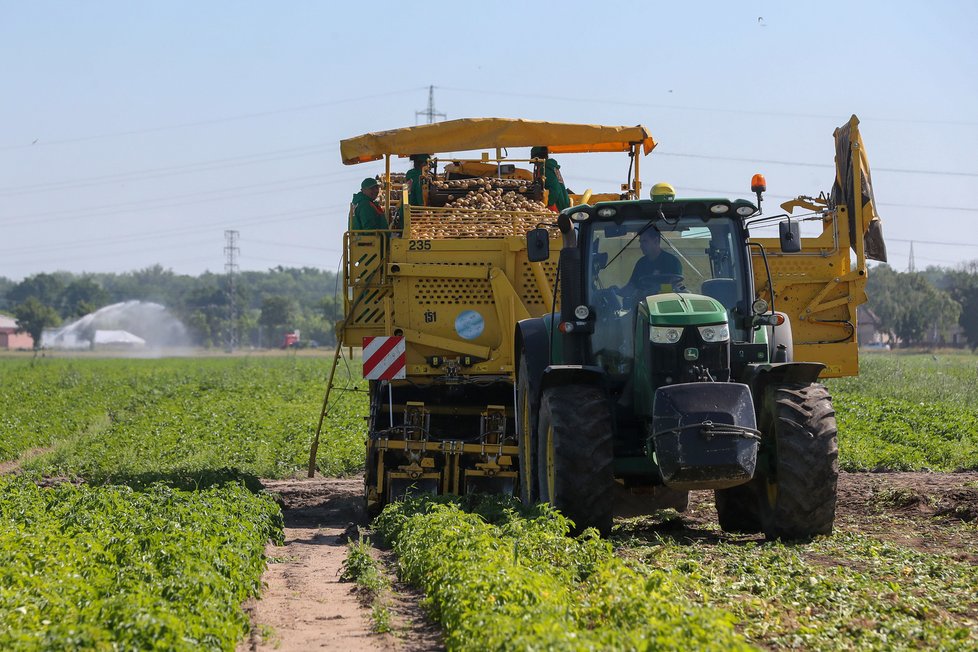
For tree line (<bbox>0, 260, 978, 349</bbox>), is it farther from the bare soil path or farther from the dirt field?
the bare soil path

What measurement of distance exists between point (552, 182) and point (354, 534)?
505 centimetres

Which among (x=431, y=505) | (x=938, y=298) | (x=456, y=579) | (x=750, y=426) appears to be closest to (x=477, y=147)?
(x=431, y=505)

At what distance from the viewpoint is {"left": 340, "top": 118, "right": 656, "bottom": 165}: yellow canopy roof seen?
14.6m

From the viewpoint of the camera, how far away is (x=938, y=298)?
9719cm

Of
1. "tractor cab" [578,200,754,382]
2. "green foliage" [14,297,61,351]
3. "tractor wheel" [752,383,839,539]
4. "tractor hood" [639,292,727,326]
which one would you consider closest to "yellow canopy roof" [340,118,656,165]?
"tractor cab" [578,200,754,382]

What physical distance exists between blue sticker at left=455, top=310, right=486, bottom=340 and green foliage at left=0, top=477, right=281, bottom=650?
9.78 feet

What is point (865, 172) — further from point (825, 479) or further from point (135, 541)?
point (135, 541)

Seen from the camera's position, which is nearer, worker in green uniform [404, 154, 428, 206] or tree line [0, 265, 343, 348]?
worker in green uniform [404, 154, 428, 206]

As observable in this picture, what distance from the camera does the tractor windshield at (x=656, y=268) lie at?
1079cm

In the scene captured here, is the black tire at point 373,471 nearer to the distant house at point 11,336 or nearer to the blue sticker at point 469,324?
the blue sticker at point 469,324

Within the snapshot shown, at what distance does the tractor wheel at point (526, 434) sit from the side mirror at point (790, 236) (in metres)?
2.46

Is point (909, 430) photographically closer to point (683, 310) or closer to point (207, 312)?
point (683, 310)

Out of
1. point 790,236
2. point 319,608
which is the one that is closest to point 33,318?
point 790,236

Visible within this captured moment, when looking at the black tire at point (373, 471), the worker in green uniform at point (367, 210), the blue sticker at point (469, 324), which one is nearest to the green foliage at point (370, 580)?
the black tire at point (373, 471)
